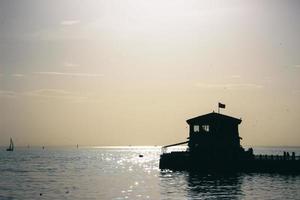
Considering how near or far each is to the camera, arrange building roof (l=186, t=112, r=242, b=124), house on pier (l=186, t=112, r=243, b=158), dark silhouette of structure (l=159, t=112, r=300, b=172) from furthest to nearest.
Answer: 1. building roof (l=186, t=112, r=242, b=124)
2. house on pier (l=186, t=112, r=243, b=158)
3. dark silhouette of structure (l=159, t=112, r=300, b=172)

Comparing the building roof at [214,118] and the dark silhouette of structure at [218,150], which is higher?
the building roof at [214,118]

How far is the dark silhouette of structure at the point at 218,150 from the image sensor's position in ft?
293

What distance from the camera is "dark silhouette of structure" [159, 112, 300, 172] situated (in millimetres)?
89312

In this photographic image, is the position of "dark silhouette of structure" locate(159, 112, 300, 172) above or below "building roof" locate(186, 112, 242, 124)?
below

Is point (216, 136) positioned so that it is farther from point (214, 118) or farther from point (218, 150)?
point (214, 118)

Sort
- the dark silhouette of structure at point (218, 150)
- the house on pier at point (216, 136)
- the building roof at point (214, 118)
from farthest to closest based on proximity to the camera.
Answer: the building roof at point (214, 118) → the house on pier at point (216, 136) → the dark silhouette of structure at point (218, 150)

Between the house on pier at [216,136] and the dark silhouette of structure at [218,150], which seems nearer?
the dark silhouette of structure at [218,150]

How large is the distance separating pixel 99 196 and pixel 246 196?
17.9 m

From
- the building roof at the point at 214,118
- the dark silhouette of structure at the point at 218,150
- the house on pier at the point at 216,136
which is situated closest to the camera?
the dark silhouette of structure at the point at 218,150

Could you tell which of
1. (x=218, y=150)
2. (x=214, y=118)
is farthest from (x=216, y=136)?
(x=214, y=118)

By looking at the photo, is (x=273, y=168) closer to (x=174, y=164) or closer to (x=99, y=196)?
(x=174, y=164)

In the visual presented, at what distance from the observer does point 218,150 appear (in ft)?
301

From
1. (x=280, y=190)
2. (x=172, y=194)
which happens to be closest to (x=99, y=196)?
(x=172, y=194)

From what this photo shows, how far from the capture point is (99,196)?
63.1 meters
